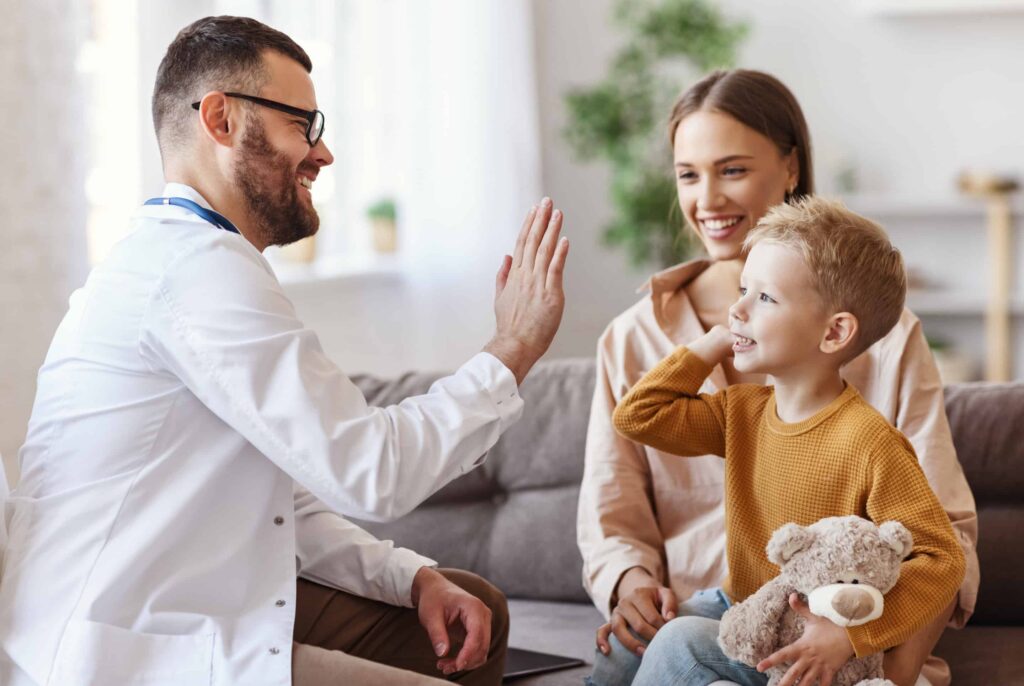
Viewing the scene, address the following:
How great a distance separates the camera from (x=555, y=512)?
235 cm

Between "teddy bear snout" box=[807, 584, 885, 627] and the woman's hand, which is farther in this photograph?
the woman's hand

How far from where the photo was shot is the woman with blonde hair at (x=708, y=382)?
185 cm

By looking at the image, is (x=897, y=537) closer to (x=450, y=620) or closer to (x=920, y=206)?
(x=450, y=620)

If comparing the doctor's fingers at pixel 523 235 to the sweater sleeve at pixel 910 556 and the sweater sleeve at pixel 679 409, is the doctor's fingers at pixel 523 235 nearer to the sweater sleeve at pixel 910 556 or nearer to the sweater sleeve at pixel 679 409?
the sweater sleeve at pixel 679 409

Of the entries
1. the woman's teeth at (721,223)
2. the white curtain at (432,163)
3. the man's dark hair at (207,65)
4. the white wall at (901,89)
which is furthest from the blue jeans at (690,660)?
the white wall at (901,89)

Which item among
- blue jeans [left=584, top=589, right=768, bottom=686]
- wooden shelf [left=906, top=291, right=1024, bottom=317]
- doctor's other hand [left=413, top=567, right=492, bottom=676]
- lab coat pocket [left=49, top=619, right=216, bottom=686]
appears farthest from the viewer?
wooden shelf [left=906, top=291, right=1024, bottom=317]

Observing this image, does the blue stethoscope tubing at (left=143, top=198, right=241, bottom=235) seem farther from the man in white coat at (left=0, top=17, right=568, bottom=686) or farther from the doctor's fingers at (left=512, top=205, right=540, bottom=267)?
the doctor's fingers at (left=512, top=205, right=540, bottom=267)

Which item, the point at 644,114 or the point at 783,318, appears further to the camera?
the point at 644,114

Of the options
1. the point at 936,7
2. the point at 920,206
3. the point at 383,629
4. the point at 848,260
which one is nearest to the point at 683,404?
the point at 848,260

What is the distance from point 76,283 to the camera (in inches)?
110

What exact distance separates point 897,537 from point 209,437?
839mm

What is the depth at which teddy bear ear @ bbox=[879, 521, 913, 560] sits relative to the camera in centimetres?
140

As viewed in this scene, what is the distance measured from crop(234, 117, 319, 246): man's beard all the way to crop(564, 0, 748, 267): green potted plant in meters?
3.88

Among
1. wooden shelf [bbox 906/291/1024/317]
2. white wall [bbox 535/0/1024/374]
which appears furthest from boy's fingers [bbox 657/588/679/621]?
white wall [bbox 535/0/1024/374]
